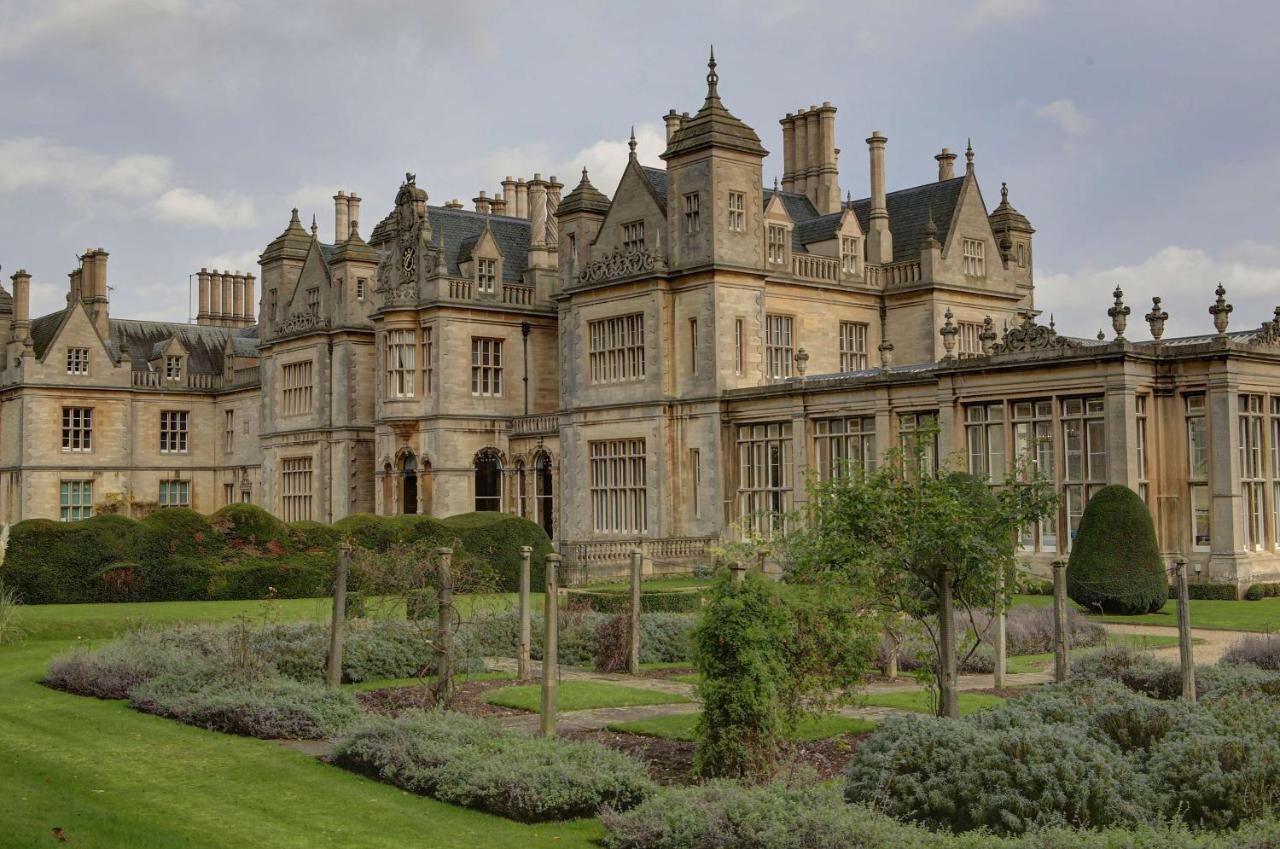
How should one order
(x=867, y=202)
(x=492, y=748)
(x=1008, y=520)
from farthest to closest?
(x=867, y=202) < (x=1008, y=520) < (x=492, y=748)

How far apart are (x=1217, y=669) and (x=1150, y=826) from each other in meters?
6.91

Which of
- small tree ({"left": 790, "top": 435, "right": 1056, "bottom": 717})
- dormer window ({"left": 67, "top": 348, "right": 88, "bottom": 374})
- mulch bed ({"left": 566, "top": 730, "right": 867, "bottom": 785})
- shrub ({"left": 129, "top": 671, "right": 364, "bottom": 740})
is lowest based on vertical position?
mulch bed ({"left": 566, "top": 730, "right": 867, "bottom": 785})

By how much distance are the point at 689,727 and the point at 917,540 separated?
3381mm

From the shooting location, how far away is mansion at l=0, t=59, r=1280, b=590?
2877cm

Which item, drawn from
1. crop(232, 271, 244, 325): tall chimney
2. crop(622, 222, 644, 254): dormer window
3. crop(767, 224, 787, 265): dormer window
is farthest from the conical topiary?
crop(232, 271, 244, 325): tall chimney

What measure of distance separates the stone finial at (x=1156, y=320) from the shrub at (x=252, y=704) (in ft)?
63.4

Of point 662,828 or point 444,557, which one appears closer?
point 662,828

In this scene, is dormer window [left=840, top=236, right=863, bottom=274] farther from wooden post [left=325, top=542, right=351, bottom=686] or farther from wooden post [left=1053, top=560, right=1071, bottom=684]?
wooden post [left=325, top=542, right=351, bottom=686]

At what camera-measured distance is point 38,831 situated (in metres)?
10.2

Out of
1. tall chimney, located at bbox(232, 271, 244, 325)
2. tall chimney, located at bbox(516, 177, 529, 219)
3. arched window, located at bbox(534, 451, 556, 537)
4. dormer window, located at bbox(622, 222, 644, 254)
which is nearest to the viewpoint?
dormer window, located at bbox(622, 222, 644, 254)

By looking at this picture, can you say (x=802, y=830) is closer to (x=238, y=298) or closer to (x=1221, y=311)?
(x=1221, y=311)

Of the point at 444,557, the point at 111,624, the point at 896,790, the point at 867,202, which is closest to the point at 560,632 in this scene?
the point at 444,557

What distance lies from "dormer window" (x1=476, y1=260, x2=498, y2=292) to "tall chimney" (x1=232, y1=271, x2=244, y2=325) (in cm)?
3001

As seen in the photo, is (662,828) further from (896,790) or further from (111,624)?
(111,624)
